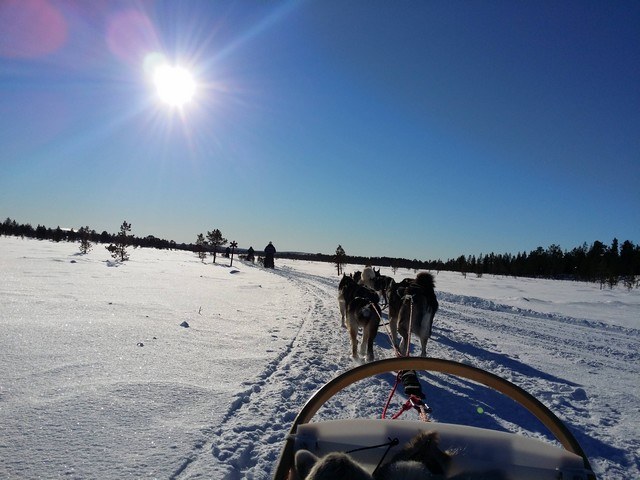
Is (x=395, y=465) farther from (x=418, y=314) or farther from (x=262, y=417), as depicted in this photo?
(x=418, y=314)

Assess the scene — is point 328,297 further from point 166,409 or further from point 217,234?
point 217,234

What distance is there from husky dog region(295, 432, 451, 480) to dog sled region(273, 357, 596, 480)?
6cm

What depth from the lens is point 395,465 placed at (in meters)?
1.30

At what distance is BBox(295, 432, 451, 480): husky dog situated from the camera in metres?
1.11

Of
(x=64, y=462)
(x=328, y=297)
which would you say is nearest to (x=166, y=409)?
(x=64, y=462)

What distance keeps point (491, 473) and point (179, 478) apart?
1.88 meters

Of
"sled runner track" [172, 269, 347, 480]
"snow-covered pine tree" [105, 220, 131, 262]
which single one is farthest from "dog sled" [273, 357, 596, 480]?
"snow-covered pine tree" [105, 220, 131, 262]

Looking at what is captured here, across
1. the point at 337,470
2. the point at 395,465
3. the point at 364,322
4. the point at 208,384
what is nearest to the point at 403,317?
the point at 364,322

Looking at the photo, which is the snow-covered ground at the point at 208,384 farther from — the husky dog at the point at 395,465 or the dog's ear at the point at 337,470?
the dog's ear at the point at 337,470

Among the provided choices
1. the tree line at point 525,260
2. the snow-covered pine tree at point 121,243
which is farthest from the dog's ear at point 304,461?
the tree line at point 525,260

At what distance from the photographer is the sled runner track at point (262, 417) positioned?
97.3 inches

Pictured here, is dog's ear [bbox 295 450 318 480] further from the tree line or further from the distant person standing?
the tree line

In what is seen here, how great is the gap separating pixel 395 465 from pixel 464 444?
35 centimetres

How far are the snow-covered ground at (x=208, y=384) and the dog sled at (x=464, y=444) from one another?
1257 mm
